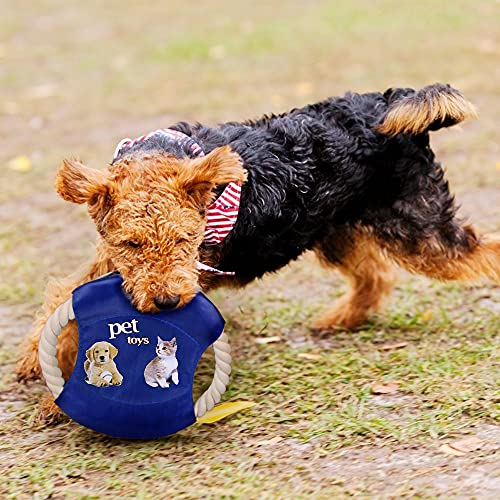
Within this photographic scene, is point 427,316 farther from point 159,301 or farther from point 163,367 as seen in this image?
point 159,301

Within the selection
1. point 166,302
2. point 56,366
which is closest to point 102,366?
point 56,366

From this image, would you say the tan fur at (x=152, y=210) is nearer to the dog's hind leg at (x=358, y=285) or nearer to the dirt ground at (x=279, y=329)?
the dirt ground at (x=279, y=329)

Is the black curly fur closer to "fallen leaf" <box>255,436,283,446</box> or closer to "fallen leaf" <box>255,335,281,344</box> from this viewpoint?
"fallen leaf" <box>255,335,281,344</box>

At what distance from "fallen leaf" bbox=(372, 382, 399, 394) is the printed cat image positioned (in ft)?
3.46

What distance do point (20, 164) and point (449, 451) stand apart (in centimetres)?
544

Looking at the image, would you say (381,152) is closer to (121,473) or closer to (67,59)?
(121,473)

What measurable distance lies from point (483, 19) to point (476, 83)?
3.56 m

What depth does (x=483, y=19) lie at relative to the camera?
12586 millimetres

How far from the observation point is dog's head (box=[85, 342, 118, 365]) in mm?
3842

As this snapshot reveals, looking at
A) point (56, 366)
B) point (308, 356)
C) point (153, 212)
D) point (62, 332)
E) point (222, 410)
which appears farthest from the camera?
point (308, 356)

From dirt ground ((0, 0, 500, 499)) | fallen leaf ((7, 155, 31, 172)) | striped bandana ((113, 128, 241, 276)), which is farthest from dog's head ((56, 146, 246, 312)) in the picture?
fallen leaf ((7, 155, 31, 172))

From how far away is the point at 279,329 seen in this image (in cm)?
511

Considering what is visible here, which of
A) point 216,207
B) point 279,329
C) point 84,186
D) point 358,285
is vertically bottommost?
point 279,329

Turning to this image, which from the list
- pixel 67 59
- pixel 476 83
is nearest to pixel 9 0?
pixel 67 59
